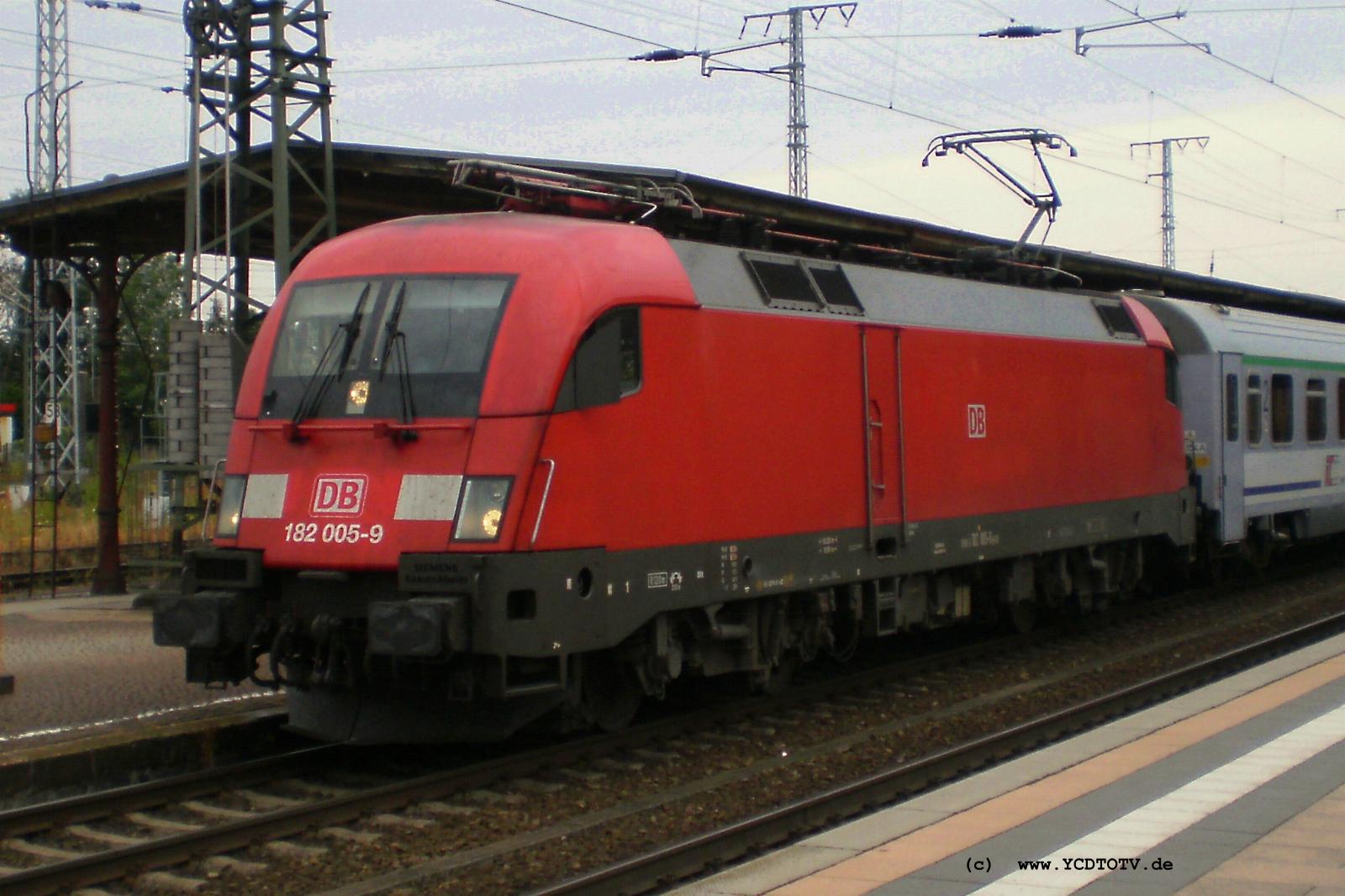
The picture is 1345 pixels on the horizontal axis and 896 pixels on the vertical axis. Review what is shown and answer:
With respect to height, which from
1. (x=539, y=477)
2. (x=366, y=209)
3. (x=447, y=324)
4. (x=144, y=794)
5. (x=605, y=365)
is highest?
(x=366, y=209)

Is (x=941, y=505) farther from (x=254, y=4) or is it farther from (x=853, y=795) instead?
(x=254, y=4)

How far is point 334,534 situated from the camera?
29.9ft

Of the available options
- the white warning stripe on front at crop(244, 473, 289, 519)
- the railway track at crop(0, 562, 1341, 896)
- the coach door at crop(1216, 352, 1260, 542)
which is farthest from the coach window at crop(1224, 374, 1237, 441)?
the white warning stripe on front at crop(244, 473, 289, 519)

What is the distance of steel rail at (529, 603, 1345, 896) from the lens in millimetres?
7103

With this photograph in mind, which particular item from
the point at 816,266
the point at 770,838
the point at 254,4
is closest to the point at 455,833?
the point at 770,838

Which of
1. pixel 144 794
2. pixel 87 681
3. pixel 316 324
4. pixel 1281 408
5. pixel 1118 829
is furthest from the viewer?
pixel 1281 408

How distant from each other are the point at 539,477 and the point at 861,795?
99.4 inches

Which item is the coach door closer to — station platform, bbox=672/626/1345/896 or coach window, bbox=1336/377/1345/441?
coach window, bbox=1336/377/1345/441

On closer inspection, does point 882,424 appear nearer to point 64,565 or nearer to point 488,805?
point 488,805

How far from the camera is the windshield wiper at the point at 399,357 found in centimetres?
920

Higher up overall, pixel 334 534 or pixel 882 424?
pixel 882 424

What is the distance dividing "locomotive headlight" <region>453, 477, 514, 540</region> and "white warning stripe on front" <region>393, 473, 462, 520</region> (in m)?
0.08

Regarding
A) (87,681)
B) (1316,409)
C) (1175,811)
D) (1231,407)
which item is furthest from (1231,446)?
(87,681)

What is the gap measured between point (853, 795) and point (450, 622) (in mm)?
2411
